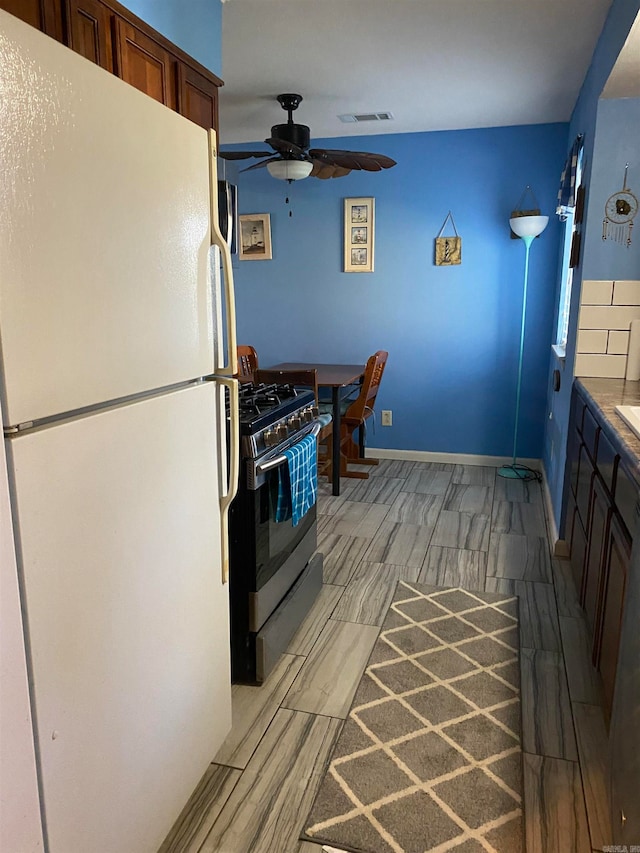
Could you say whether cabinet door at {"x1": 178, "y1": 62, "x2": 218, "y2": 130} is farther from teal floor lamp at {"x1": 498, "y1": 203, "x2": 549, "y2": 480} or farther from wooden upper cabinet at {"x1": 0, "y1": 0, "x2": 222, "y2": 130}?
teal floor lamp at {"x1": 498, "y1": 203, "x2": 549, "y2": 480}

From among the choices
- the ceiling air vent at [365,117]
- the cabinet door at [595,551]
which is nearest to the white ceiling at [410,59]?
the ceiling air vent at [365,117]

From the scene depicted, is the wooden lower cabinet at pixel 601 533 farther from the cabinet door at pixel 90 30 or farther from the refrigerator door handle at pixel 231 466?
the cabinet door at pixel 90 30

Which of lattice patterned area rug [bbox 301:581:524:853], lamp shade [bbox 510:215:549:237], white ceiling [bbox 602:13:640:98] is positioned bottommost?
lattice patterned area rug [bbox 301:581:524:853]

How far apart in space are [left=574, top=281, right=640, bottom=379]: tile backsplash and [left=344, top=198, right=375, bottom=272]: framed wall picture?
224cm

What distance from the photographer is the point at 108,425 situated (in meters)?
1.16

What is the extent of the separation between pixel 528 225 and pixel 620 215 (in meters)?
1.34

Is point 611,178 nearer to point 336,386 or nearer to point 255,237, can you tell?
point 336,386

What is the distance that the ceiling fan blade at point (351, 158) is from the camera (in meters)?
3.50

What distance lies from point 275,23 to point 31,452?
2590mm

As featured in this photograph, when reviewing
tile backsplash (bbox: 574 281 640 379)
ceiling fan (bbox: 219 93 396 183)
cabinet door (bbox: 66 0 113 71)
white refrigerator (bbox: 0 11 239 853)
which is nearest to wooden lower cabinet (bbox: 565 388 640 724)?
tile backsplash (bbox: 574 281 640 379)

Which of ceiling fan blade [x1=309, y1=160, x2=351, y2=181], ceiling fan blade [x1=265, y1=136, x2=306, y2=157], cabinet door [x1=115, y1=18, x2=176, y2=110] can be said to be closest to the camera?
cabinet door [x1=115, y1=18, x2=176, y2=110]

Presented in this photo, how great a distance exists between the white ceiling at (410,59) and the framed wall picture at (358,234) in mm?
608

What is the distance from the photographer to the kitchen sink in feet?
6.52

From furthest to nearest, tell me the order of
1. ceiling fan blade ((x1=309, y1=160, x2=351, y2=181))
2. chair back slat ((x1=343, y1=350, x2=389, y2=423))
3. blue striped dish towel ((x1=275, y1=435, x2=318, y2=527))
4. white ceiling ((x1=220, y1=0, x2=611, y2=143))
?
chair back slat ((x1=343, y1=350, x2=389, y2=423))
ceiling fan blade ((x1=309, y1=160, x2=351, y2=181))
white ceiling ((x1=220, y1=0, x2=611, y2=143))
blue striped dish towel ((x1=275, y1=435, x2=318, y2=527))
